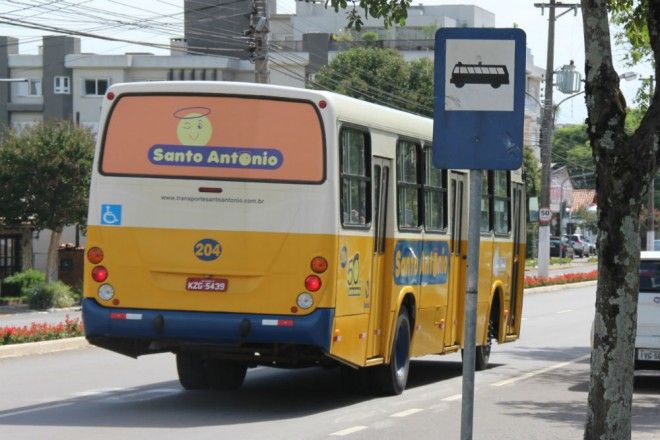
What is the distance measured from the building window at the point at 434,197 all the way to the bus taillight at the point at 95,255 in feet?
14.9

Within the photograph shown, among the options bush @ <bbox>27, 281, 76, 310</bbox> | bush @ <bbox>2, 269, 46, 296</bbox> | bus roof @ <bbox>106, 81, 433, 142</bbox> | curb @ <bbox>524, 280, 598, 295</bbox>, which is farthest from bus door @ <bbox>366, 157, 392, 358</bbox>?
bush @ <bbox>2, 269, 46, 296</bbox>

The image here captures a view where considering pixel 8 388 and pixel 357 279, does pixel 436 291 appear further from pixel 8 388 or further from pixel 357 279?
pixel 8 388

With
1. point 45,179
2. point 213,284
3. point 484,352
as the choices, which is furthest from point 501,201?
point 45,179

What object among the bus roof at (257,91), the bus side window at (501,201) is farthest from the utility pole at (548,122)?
the bus roof at (257,91)

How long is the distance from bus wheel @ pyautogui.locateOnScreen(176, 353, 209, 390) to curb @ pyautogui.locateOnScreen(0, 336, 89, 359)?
181 inches

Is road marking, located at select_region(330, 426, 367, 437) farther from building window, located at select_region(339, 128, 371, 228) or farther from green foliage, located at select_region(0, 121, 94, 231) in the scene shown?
green foliage, located at select_region(0, 121, 94, 231)

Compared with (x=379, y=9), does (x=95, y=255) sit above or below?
below

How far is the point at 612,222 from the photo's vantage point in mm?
9398

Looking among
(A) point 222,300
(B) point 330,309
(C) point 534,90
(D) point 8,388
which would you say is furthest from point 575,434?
(C) point 534,90

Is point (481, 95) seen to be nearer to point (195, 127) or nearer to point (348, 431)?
point (348, 431)

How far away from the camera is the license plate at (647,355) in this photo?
18750 millimetres

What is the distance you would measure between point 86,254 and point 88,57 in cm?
7888

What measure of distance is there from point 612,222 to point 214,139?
6.29 metres

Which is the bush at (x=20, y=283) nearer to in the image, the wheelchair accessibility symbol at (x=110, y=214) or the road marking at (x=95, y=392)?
the road marking at (x=95, y=392)
